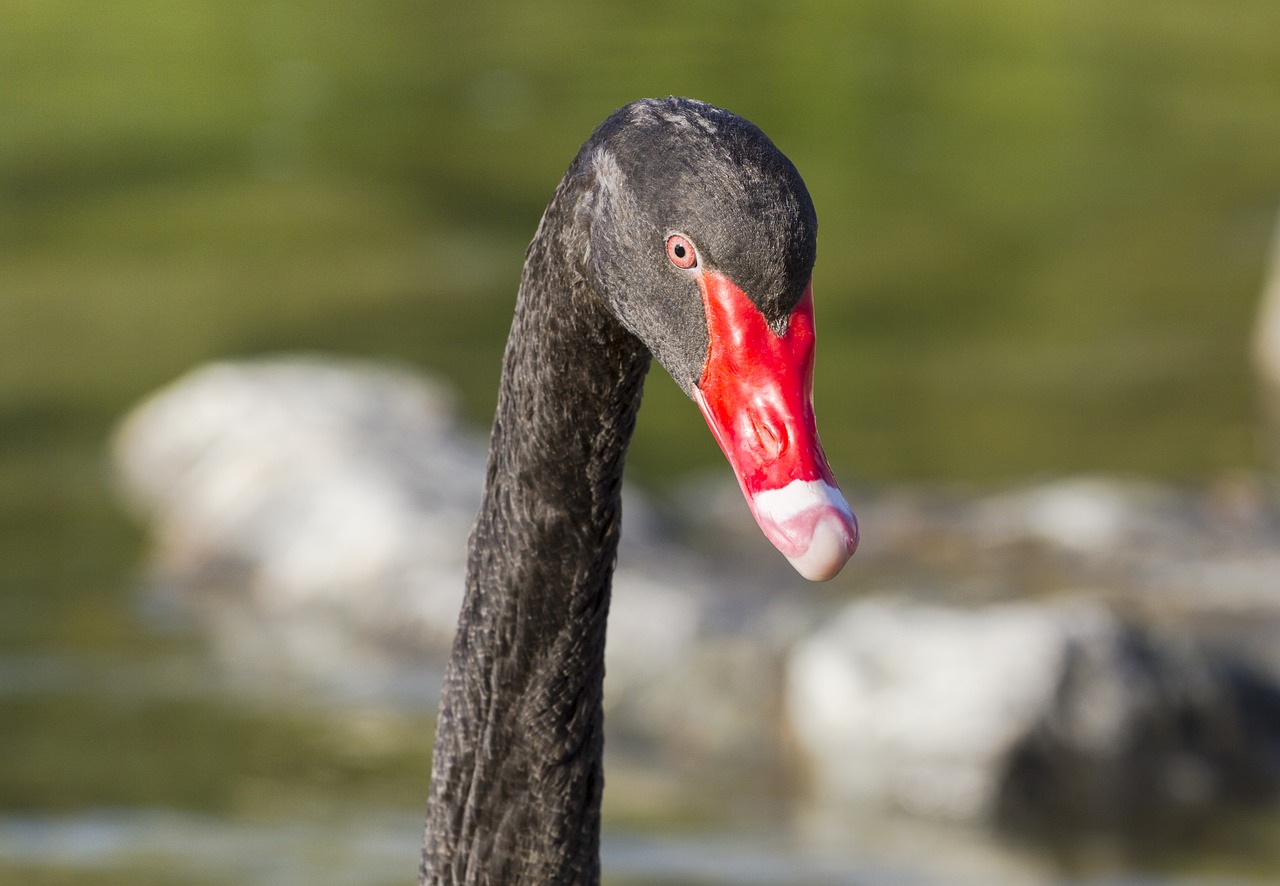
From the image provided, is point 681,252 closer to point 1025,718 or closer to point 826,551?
point 826,551

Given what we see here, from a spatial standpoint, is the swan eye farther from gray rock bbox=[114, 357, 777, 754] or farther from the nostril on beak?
gray rock bbox=[114, 357, 777, 754]

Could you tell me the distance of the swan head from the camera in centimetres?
190

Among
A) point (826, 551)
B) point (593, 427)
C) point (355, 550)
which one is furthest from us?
point (355, 550)

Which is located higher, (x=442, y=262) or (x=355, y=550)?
(x=442, y=262)

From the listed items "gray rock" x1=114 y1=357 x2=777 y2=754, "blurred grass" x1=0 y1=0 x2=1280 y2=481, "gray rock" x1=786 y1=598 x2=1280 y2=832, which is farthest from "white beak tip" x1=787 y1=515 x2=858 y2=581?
"blurred grass" x1=0 y1=0 x2=1280 y2=481

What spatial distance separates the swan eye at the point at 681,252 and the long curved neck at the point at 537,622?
10.0 inches

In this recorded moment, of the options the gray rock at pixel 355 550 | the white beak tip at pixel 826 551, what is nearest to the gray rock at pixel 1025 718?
the gray rock at pixel 355 550

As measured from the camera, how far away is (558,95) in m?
16.4

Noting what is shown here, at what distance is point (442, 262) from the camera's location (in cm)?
1120

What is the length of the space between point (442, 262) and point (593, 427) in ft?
29.7

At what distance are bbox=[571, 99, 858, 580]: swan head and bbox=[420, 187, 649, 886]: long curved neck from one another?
0.23m

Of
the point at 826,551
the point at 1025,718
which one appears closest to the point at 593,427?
the point at 826,551

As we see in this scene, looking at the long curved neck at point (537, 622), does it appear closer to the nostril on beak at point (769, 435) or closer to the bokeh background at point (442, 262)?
the nostril on beak at point (769, 435)

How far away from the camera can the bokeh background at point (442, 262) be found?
5512mm
